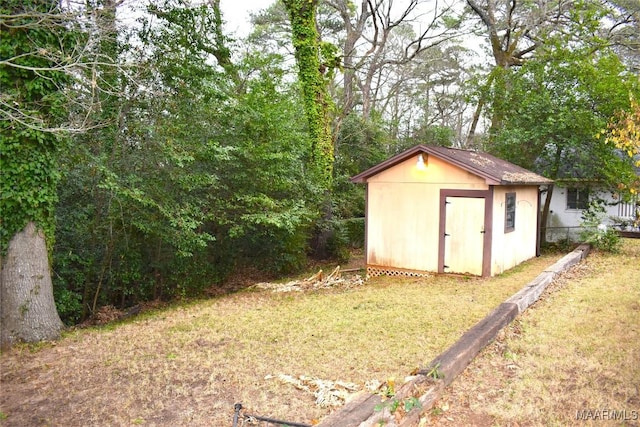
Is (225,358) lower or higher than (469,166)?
lower

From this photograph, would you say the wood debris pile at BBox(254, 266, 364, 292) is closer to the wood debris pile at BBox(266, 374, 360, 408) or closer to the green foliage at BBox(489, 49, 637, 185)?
the wood debris pile at BBox(266, 374, 360, 408)

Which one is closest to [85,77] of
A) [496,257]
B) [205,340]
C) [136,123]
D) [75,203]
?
[136,123]

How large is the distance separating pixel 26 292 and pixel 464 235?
7.93m

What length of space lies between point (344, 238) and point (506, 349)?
938cm

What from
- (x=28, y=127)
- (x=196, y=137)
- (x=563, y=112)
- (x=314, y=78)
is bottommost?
(x=28, y=127)

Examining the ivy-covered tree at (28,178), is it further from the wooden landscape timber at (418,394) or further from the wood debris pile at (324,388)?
the wooden landscape timber at (418,394)

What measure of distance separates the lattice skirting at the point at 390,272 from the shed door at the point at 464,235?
2.07 ft

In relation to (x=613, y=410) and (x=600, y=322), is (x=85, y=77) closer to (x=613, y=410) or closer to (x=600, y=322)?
(x=613, y=410)

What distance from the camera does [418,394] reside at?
12.7ft

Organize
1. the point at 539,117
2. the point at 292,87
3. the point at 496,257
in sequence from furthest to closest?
the point at 292,87, the point at 539,117, the point at 496,257

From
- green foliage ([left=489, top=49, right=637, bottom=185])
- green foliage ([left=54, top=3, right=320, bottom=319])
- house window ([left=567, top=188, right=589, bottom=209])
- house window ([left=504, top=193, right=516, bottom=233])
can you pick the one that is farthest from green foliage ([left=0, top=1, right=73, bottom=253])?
house window ([left=567, top=188, right=589, bottom=209])

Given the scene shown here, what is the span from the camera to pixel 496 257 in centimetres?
985
